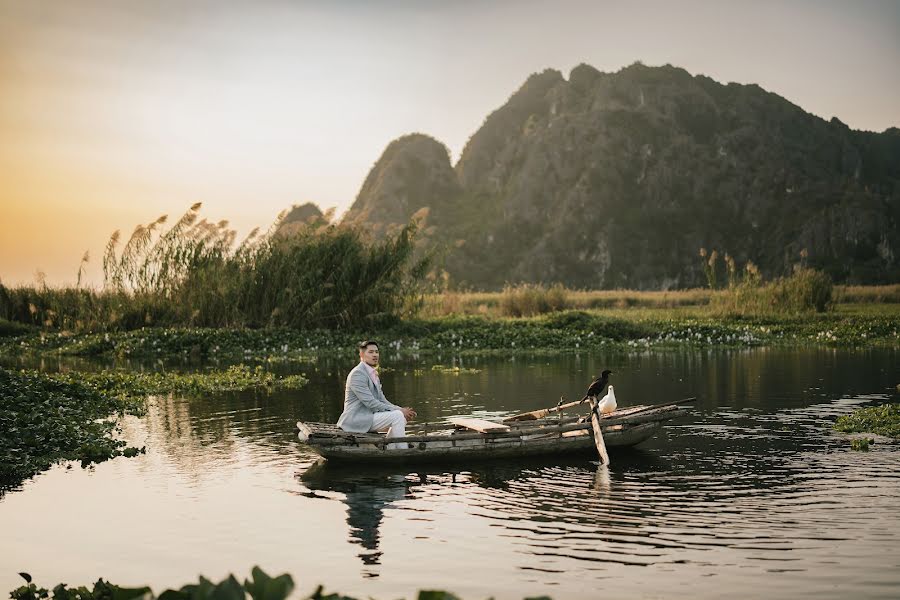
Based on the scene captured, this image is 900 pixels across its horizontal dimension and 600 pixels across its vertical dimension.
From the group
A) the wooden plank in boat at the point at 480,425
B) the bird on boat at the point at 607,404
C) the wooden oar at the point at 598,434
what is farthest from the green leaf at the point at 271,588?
the bird on boat at the point at 607,404

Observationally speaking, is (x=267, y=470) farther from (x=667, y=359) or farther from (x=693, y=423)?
(x=667, y=359)

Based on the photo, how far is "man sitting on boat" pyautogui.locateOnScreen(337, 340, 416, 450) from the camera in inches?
498

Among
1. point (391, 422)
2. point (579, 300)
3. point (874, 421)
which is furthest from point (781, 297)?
point (391, 422)

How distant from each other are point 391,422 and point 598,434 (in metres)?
2.81

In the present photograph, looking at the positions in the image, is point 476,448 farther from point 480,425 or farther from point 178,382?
point 178,382

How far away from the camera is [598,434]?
1255 centimetres

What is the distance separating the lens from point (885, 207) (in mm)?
113250

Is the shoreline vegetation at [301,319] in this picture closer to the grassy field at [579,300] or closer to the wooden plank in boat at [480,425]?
the grassy field at [579,300]

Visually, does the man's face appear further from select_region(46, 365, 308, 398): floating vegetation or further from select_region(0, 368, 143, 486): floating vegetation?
select_region(46, 365, 308, 398): floating vegetation

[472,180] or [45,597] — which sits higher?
[472,180]

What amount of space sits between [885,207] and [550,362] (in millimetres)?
101044

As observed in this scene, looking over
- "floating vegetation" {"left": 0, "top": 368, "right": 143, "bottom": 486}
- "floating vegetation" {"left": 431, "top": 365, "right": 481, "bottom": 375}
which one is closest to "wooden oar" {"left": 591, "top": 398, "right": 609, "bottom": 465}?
"floating vegetation" {"left": 0, "top": 368, "right": 143, "bottom": 486}

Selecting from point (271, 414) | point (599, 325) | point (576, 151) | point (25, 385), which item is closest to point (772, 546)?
point (271, 414)

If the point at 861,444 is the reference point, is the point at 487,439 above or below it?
above
